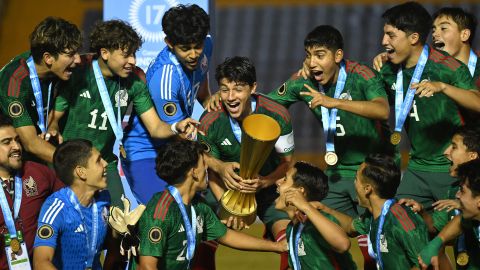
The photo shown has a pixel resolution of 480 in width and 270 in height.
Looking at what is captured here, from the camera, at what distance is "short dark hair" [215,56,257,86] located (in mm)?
7883

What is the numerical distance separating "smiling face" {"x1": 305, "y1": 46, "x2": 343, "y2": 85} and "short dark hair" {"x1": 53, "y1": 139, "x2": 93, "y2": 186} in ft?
5.80

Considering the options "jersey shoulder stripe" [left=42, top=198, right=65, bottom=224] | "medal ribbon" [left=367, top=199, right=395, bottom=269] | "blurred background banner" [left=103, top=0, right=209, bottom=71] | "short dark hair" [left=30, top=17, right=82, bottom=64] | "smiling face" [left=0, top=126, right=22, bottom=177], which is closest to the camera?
"jersey shoulder stripe" [left=42, top=198, right=65, bottom=224]

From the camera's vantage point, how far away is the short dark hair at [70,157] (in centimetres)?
744

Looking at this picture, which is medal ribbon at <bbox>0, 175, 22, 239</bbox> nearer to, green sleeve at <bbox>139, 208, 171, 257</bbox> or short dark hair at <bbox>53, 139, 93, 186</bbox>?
short dark hair at <bbox>53, 139, 93, 186</bbox>

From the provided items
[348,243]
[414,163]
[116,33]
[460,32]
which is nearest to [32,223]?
[116,33]

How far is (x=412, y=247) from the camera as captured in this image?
730cm

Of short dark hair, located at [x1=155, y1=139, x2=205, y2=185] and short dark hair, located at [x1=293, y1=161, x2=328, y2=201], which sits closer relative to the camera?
short dark hair, located at [x1=155, y1=139, x2=205, y2=185]

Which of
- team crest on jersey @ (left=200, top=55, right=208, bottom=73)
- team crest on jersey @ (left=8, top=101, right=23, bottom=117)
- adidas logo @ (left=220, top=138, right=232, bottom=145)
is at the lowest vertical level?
adidas logo @ (left=220, top=138, right=232, bottom=145)

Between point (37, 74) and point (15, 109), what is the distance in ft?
0.92

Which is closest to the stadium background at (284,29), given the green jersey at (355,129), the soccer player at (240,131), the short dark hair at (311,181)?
the green jersey at (355,129)

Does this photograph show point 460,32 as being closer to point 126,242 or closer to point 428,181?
point 428,181

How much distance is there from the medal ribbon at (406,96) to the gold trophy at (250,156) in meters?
1.15

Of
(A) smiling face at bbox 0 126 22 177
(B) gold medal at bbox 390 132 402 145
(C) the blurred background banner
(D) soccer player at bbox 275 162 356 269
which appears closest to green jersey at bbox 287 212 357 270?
(D) soccer player at bbox 275 162 356 269

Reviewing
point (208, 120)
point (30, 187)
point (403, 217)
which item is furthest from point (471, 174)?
point (30, 187)
